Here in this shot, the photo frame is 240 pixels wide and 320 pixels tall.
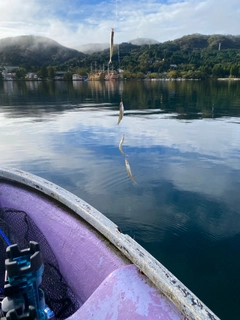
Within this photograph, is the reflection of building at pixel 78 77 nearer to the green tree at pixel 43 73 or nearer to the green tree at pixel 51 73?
the green tree at pixel 51 73

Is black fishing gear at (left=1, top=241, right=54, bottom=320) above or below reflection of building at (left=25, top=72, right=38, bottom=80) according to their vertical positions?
below

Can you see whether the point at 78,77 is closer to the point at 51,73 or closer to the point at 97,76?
the point at 51,73

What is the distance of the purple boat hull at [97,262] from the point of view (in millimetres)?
1886

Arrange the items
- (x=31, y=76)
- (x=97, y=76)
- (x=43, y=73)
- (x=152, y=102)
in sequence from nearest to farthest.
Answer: (x=152, y=102) < (x=97, y=76) < (x=43, y=73) < (x=31, y=76)

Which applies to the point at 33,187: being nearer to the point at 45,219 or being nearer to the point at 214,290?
the point at 45,219

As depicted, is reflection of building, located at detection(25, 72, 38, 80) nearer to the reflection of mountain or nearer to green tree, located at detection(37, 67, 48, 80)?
green tree, located at detection(37, 67, 48, 80)

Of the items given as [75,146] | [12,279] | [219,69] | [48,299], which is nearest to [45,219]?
[48,299]

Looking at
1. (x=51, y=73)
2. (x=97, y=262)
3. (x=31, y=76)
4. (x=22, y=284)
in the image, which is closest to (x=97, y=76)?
(x=51, y=73)

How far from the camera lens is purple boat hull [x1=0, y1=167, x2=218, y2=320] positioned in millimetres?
1886

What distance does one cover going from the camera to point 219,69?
10488 cm

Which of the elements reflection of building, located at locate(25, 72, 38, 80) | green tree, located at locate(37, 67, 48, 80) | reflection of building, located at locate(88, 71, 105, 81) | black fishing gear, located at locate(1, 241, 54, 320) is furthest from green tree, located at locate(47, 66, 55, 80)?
black fishing gear, located at locate(1, 241, 54, 320)

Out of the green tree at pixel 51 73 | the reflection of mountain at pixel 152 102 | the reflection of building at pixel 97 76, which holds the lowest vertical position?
the reflection of mountain at pixel 152 102

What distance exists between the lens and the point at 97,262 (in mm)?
2666

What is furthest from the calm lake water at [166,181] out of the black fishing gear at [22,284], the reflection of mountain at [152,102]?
the black fishing gear at [22,284]
